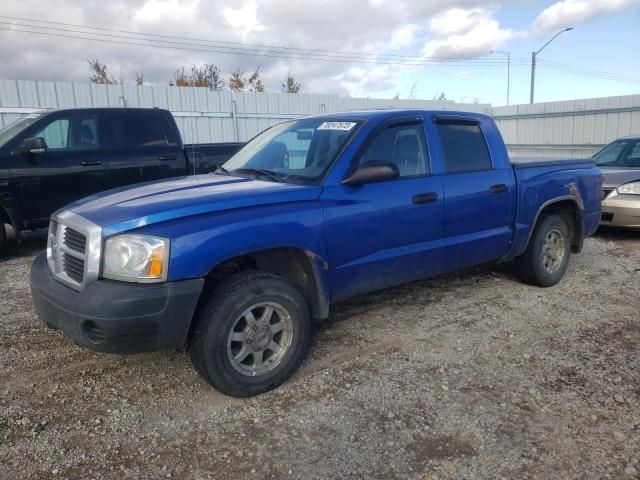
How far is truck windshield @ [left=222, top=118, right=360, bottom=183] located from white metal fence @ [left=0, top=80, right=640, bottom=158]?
22.9ft

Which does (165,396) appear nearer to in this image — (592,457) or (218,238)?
(218,238)

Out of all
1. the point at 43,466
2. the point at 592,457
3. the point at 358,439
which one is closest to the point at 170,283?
the point at 43,466

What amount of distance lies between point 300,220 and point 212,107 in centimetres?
1179

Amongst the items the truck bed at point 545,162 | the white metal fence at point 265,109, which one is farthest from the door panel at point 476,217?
the white metal fence at point 265,109

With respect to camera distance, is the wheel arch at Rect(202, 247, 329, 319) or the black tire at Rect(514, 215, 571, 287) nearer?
the wheel arch at Rect(202, 247, 329, 319)

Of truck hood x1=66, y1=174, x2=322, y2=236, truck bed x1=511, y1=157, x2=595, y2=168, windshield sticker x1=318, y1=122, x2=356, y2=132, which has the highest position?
windshield sticker x1=318, y1=122, x2=356, y2=132

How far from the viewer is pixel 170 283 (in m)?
2.73

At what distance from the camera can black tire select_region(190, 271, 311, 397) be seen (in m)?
2.90

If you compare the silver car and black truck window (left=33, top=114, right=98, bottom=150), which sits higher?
black truck window (left=33, top=114, right=98, bottom=150)

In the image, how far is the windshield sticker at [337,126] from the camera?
12.6 feet

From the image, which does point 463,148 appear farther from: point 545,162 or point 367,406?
point 367,406

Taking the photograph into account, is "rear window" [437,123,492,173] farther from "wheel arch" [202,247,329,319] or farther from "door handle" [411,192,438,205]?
"wheel arch" [202,247,329,319]

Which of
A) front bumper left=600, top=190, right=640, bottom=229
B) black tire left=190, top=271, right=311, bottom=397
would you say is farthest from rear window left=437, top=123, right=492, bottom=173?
front bumper left=600, top=190, right=640, bottom=229

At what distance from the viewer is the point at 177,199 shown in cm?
306
